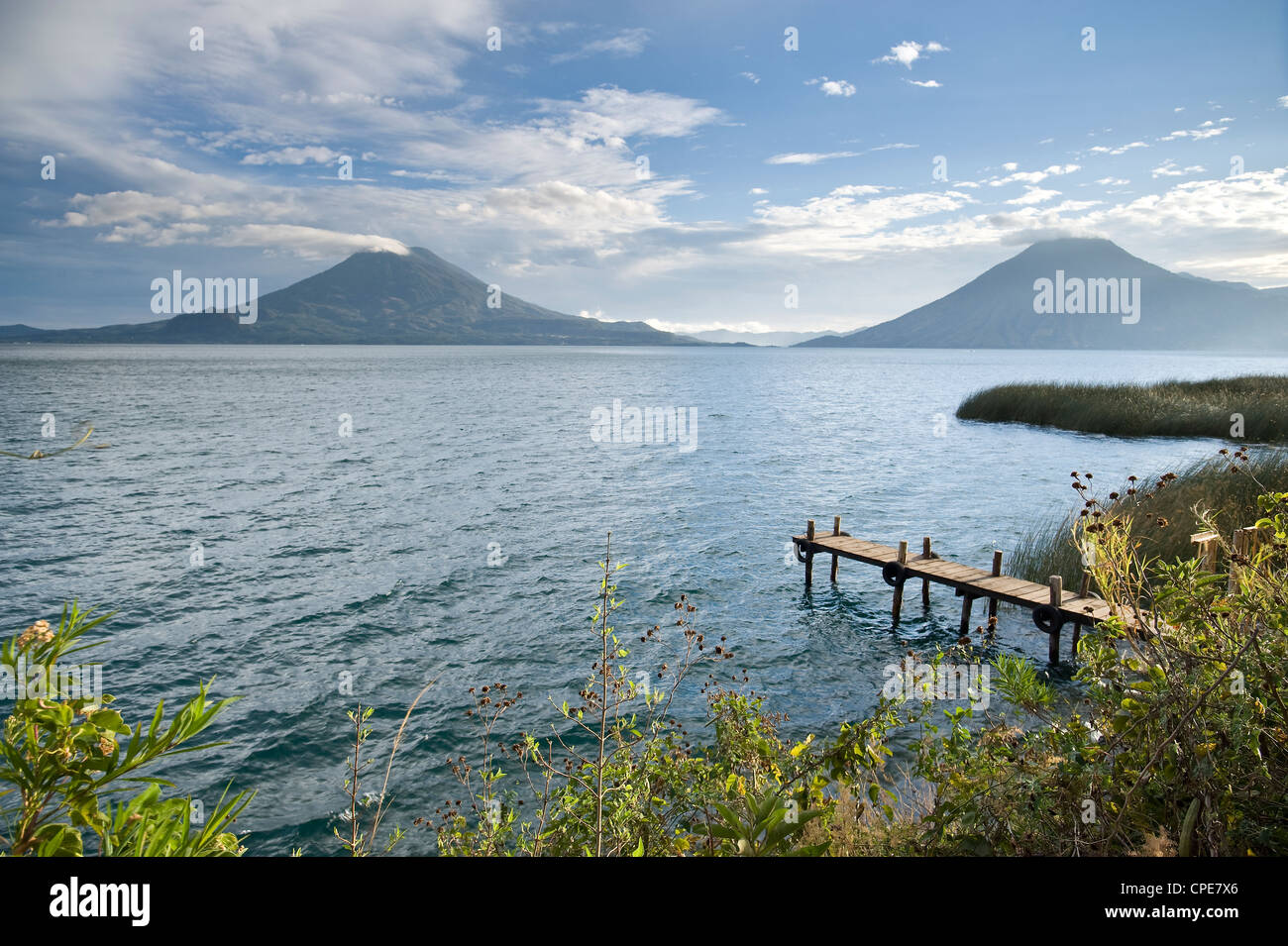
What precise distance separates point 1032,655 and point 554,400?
76665 millimetres

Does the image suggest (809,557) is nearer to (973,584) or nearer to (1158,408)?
(973,584)

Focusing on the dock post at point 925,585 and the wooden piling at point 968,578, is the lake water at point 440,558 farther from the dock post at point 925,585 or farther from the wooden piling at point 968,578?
the wooden piling at point 968,578

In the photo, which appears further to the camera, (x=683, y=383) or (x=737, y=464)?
(x=683, y=383)

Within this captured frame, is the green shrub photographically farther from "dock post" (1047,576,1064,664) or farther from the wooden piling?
"dock post" (1047,576,1064,664)

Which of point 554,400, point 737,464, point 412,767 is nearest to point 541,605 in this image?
point 412,767

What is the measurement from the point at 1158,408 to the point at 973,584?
4230cm

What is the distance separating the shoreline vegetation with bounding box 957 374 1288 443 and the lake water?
7.58 feet

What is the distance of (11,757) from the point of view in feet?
6.97

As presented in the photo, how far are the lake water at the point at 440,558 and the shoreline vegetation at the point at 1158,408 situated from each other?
231 centimetres

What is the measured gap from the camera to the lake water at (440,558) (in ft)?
47.0

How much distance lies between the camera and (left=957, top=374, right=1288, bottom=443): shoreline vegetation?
41625 mm

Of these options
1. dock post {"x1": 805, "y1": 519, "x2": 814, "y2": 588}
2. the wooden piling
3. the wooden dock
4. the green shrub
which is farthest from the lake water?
the green shrub

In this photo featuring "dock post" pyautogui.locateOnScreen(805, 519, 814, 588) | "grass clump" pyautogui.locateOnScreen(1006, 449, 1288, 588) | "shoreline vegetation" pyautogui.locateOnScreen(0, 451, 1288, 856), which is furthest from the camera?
"dock post" pyautogui.locateOnScreen(805, 519, 814, 588)
